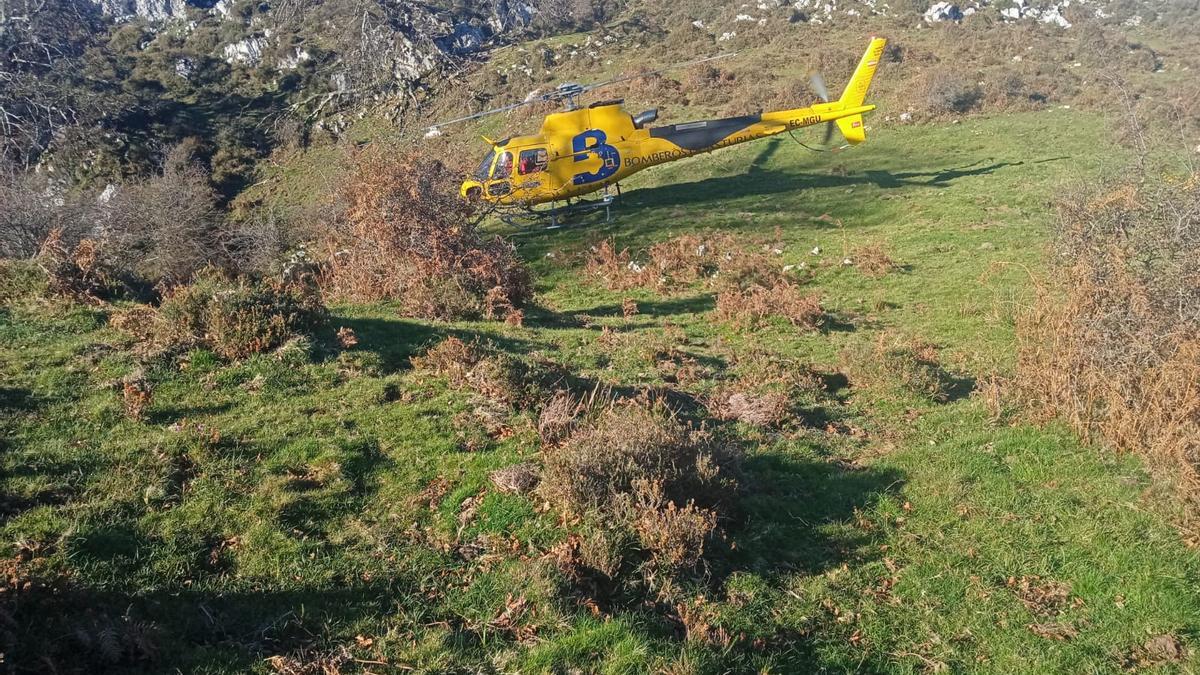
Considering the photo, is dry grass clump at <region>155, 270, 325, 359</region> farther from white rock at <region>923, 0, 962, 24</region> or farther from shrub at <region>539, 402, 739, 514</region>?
white rock at <region>923, 0, 962, 24</region>

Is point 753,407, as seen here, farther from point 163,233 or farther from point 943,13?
point 943,13

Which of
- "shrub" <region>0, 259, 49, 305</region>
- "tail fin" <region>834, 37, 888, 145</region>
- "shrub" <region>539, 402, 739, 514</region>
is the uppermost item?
"tail fin" <region>834, 37, 888, 145</region>

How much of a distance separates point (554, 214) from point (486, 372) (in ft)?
43.5

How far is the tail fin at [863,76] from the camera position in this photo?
70.9 ft

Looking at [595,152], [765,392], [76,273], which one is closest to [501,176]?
[595,152]

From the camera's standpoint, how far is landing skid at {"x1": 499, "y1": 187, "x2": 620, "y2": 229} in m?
21.6

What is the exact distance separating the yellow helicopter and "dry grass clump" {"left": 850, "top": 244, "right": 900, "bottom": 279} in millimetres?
6957

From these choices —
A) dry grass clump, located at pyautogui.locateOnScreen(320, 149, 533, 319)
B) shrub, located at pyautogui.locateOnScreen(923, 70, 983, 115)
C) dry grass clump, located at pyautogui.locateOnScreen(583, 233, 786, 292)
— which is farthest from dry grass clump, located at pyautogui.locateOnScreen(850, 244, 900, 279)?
shrub, located at pyautogui.locateOnScreen(923, 70, 983, 115)

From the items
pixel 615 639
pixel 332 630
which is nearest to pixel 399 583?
pixel 332 630

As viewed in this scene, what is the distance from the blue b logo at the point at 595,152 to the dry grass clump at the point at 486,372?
40.0 feet

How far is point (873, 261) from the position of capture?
1675 centimetres

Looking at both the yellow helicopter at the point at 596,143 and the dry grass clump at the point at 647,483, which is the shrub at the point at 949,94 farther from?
the dry grass clump at the point at 647,483

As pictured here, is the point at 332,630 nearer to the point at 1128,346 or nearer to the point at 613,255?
Result: the point at 1128,346

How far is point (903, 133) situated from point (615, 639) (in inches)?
1153
